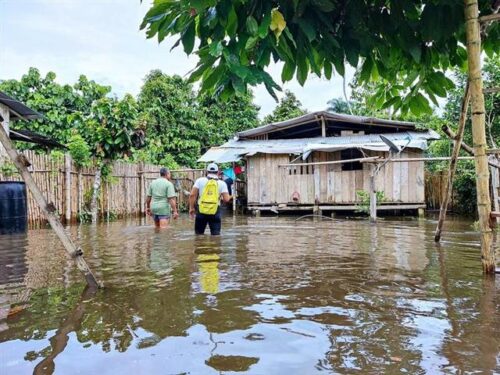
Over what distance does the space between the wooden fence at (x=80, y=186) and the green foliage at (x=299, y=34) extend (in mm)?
9959

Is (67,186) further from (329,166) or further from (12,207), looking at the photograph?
(329,166)

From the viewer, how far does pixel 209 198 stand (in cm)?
803

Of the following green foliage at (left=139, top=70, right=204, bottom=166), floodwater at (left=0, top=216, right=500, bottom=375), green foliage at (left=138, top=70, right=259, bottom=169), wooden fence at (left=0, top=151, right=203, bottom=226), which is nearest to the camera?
floodwater at (left=0, top=216, right=500, bottom=375)

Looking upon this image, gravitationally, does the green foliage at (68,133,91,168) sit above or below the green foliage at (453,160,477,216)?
above

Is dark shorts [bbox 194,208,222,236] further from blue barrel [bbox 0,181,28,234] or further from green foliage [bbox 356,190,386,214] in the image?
green foliage [bbox 356,190,386,214]

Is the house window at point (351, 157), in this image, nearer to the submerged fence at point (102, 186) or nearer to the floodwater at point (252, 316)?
the submerged fence at point (102, 186)

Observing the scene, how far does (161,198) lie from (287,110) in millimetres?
18028

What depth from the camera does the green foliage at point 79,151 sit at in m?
13.3

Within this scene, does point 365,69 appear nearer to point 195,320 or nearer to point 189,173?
point 195,320

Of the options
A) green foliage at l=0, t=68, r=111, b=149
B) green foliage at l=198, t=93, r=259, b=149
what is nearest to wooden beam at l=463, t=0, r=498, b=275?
green foliage at l=0, t=68, r=111, b=149

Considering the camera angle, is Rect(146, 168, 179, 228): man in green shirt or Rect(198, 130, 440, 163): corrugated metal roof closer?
Rect(146, 168, 179, 228): man in green shirt

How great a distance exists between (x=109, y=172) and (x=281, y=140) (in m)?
7.67

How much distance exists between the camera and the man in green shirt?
9.57m

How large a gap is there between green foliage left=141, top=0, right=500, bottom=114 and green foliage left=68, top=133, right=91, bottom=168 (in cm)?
1115
